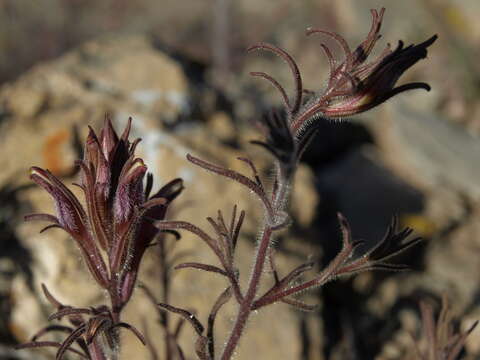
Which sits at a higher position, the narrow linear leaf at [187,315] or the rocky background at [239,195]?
the rocky background at [239,195]

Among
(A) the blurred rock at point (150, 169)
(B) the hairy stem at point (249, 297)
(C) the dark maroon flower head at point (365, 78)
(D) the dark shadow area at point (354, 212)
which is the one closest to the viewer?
(C) the dark maroon flower head at point (365, 78)

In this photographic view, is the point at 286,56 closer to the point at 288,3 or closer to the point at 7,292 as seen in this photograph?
the point at 7,292

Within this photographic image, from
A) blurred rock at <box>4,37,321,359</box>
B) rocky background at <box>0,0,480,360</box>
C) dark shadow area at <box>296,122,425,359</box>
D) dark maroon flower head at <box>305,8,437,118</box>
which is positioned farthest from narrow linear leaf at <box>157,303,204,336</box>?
dark shadow area at <box>296,122,425,359</box>

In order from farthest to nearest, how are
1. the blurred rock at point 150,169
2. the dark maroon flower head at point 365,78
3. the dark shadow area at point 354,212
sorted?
1. the dark shadow area at point 354,212
2. the blurred rock at point 150,169
3. the dark maroon flower head at point 365,78

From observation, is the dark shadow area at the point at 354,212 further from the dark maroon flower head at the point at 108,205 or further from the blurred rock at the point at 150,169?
the dark maroon flower head at the point at 108,205

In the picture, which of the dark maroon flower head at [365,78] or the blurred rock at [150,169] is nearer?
the dark maroon flower head at [365,78]

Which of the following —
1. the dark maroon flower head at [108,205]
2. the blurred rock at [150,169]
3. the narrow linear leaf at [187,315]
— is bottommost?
the narrow linear leaf at [187,315]

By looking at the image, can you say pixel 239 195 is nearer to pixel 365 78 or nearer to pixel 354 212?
pixel 354 212

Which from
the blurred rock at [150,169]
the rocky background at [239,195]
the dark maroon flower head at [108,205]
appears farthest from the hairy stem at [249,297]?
the blurred rock at [150,169]
